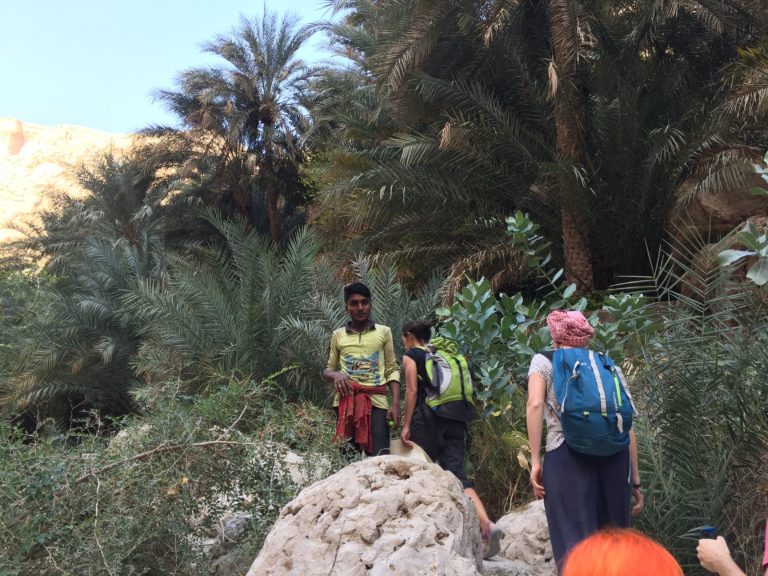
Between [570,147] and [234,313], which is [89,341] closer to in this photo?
[234,313]

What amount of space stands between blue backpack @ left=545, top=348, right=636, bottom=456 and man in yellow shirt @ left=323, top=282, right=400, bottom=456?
1.96 meters

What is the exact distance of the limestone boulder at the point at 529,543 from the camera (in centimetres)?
438

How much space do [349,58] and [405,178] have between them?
11164 mm

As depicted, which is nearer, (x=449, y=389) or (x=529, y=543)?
(x=529, y=543)

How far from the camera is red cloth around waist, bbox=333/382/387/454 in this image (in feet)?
15.9

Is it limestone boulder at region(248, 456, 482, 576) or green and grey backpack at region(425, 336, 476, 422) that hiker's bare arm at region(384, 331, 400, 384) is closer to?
green and grey backpack at region(425, 336, 476, 422)

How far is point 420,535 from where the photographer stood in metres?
2.87

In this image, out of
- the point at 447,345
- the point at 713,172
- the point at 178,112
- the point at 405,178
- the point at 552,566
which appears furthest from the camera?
the point at 178,112

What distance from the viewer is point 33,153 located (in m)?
84.0

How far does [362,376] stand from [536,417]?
1877mm

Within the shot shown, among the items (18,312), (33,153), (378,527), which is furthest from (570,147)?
(33,153)

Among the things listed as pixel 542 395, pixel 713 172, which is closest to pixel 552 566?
pixel 542 395

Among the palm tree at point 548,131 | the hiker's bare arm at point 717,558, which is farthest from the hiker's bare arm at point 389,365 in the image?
the palm tree at point 548,131

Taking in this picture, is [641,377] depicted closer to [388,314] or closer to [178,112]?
[388,314]
